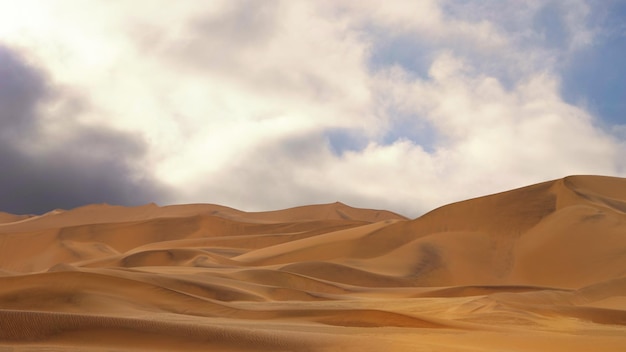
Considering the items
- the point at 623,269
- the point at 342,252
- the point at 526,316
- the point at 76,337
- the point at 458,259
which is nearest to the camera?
the point at 76,337

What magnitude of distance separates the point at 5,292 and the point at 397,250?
25.8 m

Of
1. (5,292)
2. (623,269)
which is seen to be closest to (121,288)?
(5,292)

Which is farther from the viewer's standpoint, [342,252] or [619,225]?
[342,252]

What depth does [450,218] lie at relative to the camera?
130 feet

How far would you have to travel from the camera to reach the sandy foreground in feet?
26.1

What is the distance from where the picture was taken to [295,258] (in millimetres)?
38000

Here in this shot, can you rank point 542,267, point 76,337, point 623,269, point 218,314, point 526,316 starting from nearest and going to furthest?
point 76,337 → point 218,314 → point 526,316 → point 623,269 → point 542,267

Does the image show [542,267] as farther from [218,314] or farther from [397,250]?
[218,314]

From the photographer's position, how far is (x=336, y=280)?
30.3 metres

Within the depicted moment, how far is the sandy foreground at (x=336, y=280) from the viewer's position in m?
7.94

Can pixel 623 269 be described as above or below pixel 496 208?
below

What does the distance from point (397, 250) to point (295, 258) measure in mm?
5330

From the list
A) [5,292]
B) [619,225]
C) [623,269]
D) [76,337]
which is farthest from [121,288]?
[619,225]

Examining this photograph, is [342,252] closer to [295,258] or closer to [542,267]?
[295,258]
